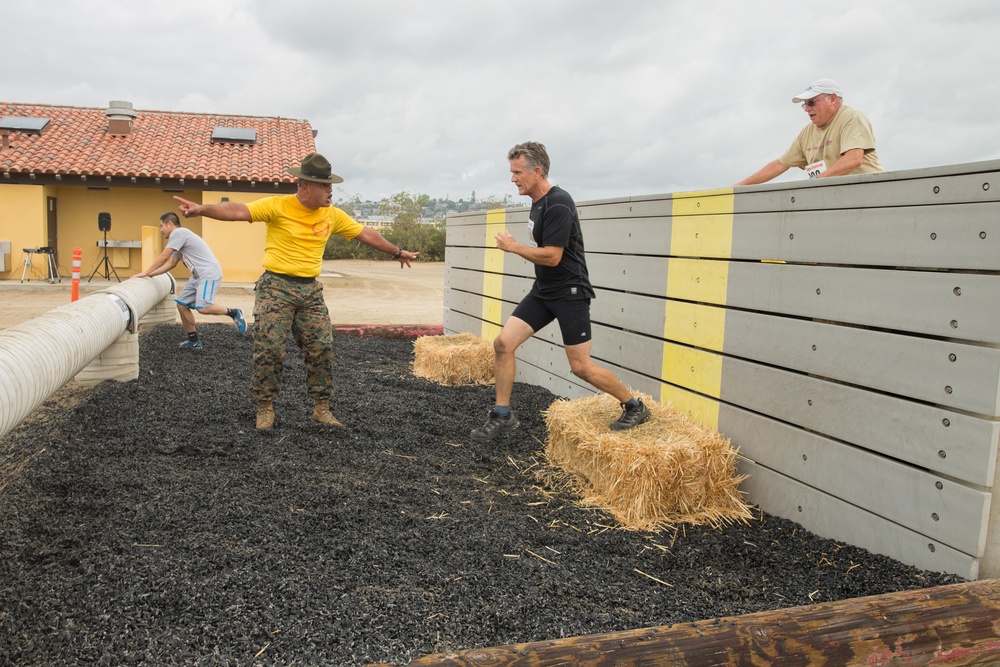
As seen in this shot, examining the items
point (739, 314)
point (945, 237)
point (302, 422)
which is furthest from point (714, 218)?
point (302, 422)

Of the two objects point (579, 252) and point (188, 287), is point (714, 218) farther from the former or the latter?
point (188, 287)

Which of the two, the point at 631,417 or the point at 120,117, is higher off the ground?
the point at 120,117

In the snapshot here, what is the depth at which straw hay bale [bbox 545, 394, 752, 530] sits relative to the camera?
4219 millimetres

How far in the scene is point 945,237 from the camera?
341cm

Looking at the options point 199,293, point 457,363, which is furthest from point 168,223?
point 457,363

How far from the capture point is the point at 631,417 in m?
4.84

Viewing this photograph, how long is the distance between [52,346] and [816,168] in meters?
5.11

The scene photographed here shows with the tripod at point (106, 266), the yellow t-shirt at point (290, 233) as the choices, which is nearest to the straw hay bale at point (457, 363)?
the yellow t-shirt at point (290, 233)

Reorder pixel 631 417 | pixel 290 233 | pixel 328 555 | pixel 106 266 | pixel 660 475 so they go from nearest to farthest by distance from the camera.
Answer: pixel 328 555
pixel 660 475
pixel 631 417
pixel 290 233
pixel 106 266

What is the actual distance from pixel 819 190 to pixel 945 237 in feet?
2.65

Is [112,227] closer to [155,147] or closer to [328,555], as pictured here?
[155,147]

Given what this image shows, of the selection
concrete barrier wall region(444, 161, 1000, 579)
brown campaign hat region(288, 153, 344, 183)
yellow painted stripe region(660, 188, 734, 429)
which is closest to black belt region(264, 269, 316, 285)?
brown campaign hat region(288, 153, 344, 183)

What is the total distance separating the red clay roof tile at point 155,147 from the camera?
70.4 ft

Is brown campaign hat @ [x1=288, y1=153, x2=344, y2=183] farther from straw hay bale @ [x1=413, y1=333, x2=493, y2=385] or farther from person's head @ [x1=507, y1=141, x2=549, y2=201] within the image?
straw hay bale @ [x1=413, y1=333, x2=493, y2=385]
